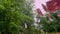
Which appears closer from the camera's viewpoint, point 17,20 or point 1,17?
point 1,17

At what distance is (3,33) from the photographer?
203 cm

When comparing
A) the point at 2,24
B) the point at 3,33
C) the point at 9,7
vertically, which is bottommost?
the point at 3,33

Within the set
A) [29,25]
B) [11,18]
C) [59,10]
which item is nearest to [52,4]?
[59,10]

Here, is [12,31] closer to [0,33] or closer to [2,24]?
[2,24]

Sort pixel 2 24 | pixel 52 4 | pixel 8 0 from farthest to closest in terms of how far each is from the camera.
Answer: pixel 8 0 → pixel 2 24 → pixel 52 4

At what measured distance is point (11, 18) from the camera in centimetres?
193

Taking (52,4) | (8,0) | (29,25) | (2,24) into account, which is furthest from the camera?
(29,25)

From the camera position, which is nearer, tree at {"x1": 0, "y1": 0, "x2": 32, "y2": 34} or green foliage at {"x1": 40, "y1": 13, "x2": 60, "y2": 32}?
green foliage at {"x1": 40, "y1": 13, "x2": 60, "y2": 32}

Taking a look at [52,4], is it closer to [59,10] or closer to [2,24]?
[59,10]

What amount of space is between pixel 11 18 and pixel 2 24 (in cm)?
18

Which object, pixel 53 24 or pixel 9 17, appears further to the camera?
pixel 9 17

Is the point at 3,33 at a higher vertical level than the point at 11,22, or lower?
lower

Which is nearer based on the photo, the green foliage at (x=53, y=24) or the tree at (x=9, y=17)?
the green foliage at (x=53, y=24)

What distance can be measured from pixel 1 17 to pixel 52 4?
165 cm
